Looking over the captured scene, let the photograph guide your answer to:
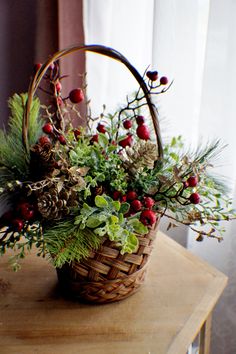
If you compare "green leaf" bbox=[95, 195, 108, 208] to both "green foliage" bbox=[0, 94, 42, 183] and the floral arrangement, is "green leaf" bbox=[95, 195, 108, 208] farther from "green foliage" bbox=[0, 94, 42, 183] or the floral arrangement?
"green foliage" bbox=[0, 94, 42, 183]

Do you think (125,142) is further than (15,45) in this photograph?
No

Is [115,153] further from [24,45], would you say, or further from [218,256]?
[24,45]

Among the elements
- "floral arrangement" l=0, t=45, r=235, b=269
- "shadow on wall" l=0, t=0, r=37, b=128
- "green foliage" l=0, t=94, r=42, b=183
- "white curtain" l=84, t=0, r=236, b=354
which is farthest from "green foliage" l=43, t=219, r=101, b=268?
"shadow on wall" l=0, t=0, r=37, b=128

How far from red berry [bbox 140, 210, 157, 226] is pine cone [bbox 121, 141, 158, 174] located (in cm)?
7

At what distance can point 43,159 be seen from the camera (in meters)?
0.61

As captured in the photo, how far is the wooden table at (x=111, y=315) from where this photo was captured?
64 cm

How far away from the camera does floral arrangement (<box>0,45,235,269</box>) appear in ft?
1.97

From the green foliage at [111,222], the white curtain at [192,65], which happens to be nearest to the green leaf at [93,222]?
the green foliage at [111,222]

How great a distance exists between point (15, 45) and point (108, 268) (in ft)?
3.13

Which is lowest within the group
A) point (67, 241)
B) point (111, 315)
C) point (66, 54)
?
point (111, 315)

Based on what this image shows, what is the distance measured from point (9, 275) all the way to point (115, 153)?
0.33 meters

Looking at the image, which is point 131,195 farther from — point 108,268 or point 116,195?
point 108,268

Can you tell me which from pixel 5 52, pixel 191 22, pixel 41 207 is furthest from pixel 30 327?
pixel 5 52

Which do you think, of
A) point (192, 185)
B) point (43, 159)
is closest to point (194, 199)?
point (192, 185)
